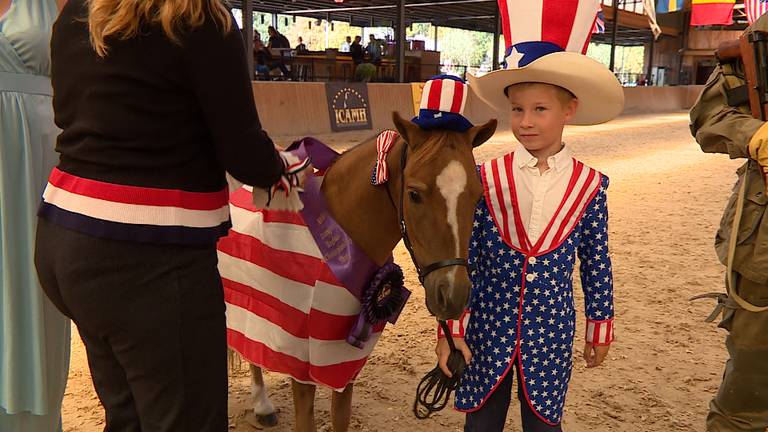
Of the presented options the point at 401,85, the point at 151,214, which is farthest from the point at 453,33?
the point at 151,214

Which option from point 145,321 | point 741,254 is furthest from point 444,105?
point 741,254

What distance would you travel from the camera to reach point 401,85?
13164 millimetres

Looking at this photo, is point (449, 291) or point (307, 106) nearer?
point (449, 291)

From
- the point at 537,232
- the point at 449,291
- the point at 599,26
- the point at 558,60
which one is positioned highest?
the point at 599,26

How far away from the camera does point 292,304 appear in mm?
2150

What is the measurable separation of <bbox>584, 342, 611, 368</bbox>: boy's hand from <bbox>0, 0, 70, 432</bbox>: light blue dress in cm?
180

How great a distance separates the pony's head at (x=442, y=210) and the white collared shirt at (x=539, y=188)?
0.60 feet

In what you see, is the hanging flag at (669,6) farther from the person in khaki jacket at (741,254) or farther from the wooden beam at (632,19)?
the person in khaki jacket at (741,254)

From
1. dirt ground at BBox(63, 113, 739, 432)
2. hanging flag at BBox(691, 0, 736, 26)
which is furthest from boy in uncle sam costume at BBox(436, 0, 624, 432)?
hanging flag at BBox(691, 0, 736, 26)

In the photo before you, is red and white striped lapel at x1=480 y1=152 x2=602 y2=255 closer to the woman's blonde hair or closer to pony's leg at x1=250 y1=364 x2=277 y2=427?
the woman's blonde hair

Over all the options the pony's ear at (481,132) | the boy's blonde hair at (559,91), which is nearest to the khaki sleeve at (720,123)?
the boy's blonde hair at (559,91)

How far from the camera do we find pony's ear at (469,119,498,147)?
72.5 inches

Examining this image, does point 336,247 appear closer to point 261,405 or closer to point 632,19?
point 261,405

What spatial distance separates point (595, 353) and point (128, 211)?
1470mm
